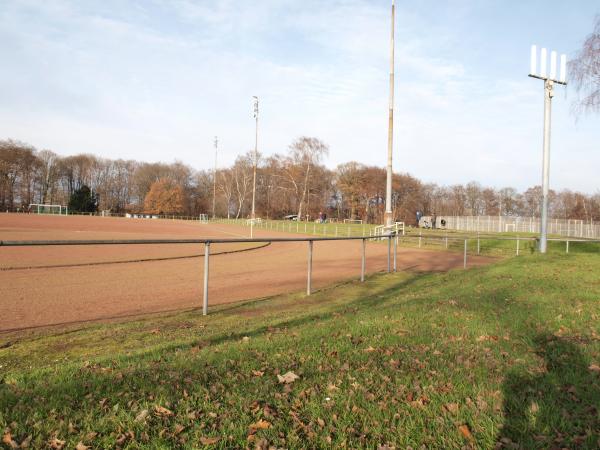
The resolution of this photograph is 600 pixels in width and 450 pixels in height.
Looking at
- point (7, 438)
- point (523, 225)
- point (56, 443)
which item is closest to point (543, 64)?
point (56, 443)

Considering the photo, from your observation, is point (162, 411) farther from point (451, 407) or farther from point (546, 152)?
point (546, 152)

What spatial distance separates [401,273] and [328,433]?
11513 millimetres

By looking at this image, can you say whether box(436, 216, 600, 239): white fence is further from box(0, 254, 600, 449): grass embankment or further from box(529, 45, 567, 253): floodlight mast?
box(0, 254, 600, 449): grass embankment

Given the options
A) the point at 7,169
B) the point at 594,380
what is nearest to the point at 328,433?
the point at 594,380

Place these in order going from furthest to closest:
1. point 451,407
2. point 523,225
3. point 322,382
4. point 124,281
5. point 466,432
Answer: point 523,225 < point 124,281 < point 322,382 < point 451,407 < point 466,432

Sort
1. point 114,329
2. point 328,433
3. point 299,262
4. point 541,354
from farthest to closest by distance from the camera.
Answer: point 299,262 < point 114,329 < point 541,354 < point 328,433

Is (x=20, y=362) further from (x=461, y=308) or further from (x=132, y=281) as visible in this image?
(x=132, y=281)

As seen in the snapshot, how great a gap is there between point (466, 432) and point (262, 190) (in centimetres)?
9321

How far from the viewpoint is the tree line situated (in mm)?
83062

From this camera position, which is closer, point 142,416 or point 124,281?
point 142,416

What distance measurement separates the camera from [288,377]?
11.8 ft

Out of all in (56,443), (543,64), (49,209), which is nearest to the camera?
(56,443)

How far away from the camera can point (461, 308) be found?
6449 mm

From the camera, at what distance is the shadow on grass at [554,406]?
2633 millimetres
